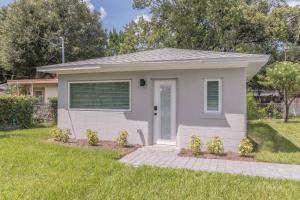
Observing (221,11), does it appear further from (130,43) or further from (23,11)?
(23,11)

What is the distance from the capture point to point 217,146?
26.6 ft

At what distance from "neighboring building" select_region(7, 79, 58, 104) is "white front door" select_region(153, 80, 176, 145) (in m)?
14.0

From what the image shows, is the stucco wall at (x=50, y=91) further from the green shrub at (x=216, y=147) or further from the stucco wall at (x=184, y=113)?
the green shrub at (x=216, y=147)

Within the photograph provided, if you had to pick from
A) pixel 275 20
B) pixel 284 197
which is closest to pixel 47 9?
pixel 275 20

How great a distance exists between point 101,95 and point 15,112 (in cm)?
630

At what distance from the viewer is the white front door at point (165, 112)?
30.8ft

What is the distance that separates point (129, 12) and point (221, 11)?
8739 millimetres

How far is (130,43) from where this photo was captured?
25.7 meters

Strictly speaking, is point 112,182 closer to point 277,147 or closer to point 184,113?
point 184,113

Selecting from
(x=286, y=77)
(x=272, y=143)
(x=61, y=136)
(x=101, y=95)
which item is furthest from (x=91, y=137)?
(x=286, y=77)

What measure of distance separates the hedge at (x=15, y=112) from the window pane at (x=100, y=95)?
486 centimetres

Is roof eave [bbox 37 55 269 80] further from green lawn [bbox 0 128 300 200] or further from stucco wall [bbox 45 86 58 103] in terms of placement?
stucco wall [bbox 45 86 58 103]

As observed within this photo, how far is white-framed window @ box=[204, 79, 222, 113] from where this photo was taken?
8.65 meters

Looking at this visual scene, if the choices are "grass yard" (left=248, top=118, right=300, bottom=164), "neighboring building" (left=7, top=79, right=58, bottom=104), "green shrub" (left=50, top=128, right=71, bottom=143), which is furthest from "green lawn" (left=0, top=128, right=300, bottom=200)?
"neighboring building" (left=7, top=79, right=58, bottom=104)
